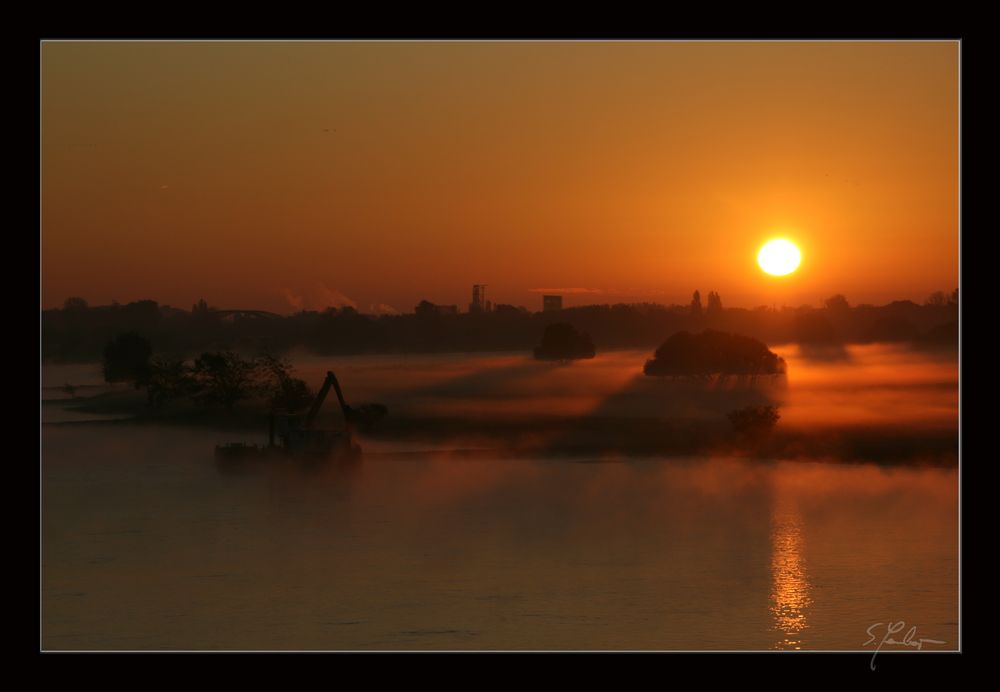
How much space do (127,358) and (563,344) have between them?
74.8 ft

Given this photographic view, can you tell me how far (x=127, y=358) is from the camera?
2205 inches

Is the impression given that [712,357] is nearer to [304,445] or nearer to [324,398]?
[324,398]

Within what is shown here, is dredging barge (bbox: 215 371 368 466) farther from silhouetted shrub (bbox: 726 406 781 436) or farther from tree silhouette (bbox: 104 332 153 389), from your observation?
silhouetted shrub (bbox: 726 406 781 436)

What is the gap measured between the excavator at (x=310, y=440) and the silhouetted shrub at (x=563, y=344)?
1940cm

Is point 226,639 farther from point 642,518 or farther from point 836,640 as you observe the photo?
point 642,518

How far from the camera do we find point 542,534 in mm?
29016

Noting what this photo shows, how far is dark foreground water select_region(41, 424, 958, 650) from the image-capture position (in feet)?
72.1

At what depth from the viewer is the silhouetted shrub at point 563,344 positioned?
63.4 metres
